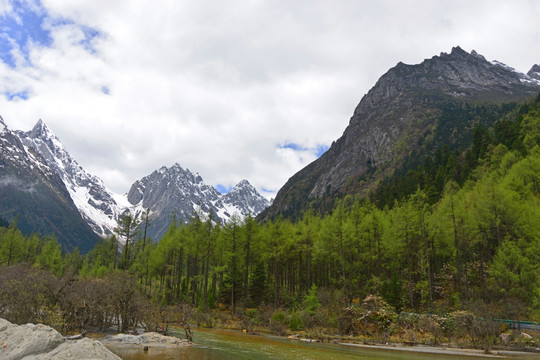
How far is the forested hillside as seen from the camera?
37.4 meters

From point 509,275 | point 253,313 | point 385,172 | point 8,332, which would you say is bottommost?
point 253,313

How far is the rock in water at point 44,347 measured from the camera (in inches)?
516

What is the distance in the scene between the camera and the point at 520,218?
3984cm

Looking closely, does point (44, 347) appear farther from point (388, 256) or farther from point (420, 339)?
point (388, 256)

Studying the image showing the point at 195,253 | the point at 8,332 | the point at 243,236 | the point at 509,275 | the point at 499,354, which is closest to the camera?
the point at 8,332

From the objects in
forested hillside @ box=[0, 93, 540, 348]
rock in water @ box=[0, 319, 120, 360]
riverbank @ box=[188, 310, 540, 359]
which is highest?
forested hillside @ box=[0, 93, 540, 348]

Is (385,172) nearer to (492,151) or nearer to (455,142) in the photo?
(455,142)

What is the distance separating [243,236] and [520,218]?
3532 centimetres

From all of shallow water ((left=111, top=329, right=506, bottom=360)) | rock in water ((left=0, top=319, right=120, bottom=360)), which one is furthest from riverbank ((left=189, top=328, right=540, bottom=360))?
rock in water ((left=0, top=319, right=120, bottom=360))

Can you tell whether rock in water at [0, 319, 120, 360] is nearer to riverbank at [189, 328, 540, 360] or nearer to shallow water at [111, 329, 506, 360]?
shallow water at [111, 329, 506, 360]

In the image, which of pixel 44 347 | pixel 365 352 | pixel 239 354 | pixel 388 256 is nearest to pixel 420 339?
pixel 365 352

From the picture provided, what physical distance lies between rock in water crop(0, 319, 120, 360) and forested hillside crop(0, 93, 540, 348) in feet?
32.7

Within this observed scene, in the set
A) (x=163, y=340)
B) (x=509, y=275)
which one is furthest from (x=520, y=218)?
(x=163, y=340)

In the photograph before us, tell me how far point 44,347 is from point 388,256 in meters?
46.7
